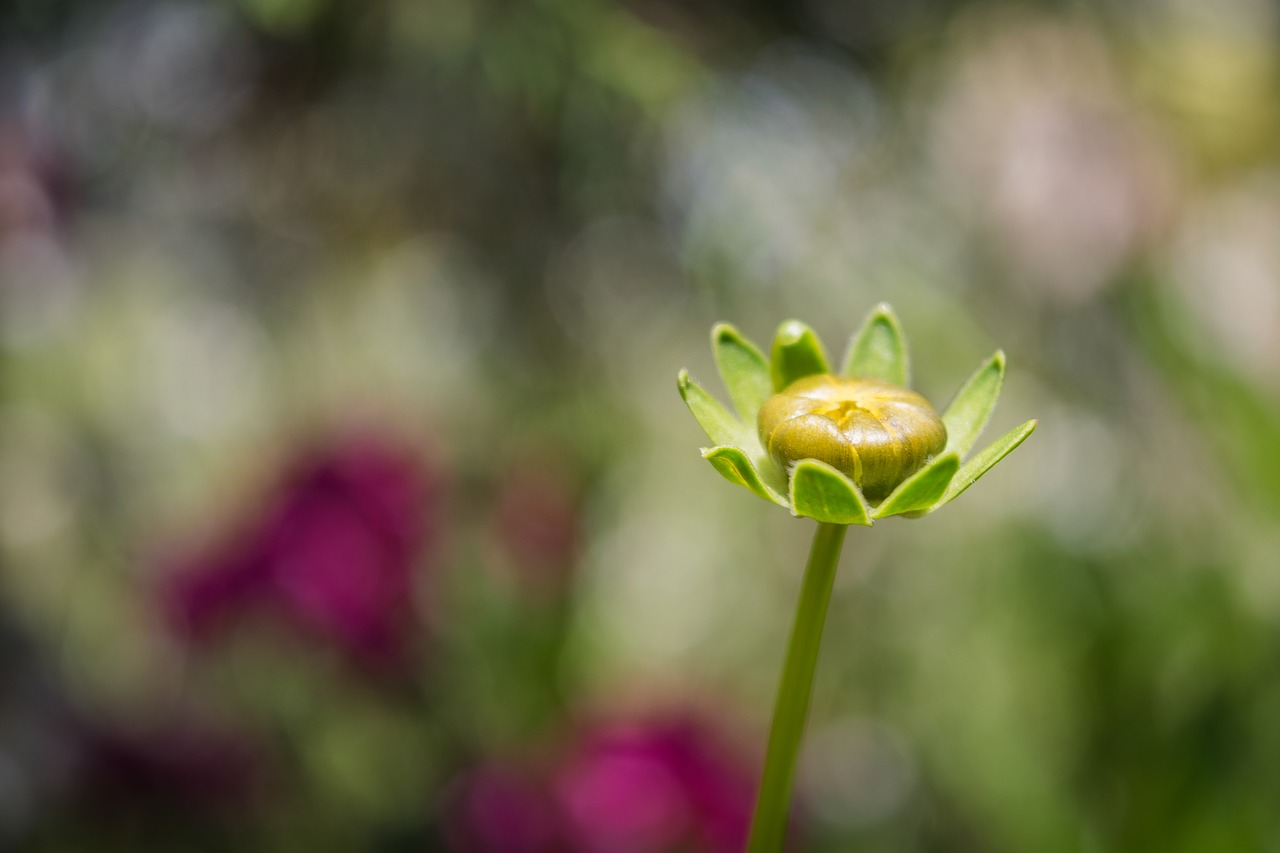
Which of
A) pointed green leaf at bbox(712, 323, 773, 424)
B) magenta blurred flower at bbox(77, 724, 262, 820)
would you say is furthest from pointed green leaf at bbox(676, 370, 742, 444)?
magenta blurred flower at bbox(77, 724, 262, 820)

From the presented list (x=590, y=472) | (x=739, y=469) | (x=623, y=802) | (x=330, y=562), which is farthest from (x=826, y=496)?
(x=590, y=472)

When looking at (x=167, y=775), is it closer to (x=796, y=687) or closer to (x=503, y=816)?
(x=503, y=816)

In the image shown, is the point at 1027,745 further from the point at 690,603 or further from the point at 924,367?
the point at 690,603

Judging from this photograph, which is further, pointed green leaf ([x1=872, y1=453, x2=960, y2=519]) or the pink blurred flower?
the pink blurred flower

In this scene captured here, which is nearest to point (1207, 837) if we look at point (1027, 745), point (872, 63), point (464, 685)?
point (1027, 745)

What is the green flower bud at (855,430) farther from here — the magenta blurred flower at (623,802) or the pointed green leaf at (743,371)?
the magenta blurred flower at (623,802)

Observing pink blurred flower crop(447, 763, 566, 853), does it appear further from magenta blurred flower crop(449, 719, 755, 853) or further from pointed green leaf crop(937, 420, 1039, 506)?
pointed green leaf crop(937, 420, 1039, 506)
